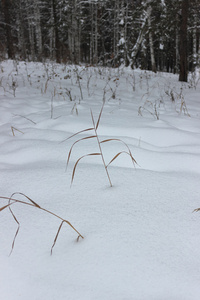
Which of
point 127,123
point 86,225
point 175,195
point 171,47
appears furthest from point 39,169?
point 171,47

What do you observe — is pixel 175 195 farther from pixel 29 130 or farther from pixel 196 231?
pixel 29 130

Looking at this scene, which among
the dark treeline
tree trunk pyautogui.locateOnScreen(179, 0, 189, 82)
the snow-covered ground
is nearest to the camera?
the snow-covered ground

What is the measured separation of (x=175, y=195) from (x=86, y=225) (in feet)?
1.18

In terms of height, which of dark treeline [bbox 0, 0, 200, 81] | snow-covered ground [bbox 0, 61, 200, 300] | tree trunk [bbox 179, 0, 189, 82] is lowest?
snow-covered ground [bbox 0, 61, 200, 300]

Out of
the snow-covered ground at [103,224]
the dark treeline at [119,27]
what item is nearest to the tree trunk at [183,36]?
the dark treeline at [119,27]

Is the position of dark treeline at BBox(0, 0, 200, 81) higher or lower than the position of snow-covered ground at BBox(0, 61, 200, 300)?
higher

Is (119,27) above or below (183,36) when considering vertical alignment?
above

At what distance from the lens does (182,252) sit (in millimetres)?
593

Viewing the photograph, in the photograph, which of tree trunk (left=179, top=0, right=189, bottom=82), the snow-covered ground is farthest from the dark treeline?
the snow-covered ground

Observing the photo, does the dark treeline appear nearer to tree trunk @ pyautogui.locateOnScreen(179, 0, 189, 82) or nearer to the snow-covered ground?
tree trunk @ pyautogui.locateOnScreen(179, 0, 189, 82)

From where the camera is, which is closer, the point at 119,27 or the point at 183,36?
the point at 183,36

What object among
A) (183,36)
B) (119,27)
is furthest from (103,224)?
(119,27)

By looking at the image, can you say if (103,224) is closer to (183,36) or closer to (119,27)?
(183,36)

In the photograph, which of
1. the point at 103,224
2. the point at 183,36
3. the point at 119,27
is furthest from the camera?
the point at 119,27
